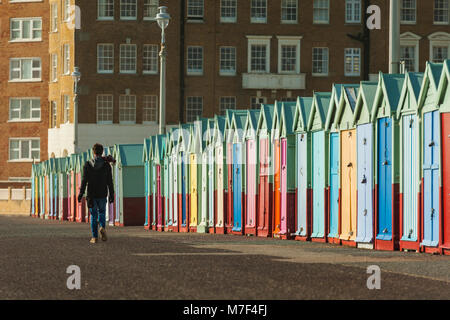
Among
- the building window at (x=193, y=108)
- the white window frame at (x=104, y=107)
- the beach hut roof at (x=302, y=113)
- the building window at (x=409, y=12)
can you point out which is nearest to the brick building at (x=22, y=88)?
the white window frame at (x=104, y=107)

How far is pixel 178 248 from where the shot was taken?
59.9 feet

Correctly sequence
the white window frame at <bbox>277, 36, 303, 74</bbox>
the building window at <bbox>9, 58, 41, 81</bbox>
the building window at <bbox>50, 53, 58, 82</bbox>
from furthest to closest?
the building window at <bbox>9, 58, 41, 81</bbox>, the building window at <bbox>50, 53, 58, 82</bbox>, the white window frame at <bbox>277, 36, 303, 74</bbox>

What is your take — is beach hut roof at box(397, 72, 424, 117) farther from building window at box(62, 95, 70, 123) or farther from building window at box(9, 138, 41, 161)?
building window at box(9, 138, 41, 161)

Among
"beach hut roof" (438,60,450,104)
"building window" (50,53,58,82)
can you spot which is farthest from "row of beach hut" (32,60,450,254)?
"building window" (50,53,58,82)

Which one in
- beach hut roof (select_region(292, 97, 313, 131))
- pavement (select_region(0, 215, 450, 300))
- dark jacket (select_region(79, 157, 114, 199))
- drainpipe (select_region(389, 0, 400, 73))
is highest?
drainpipe (select_region(389, 0, 400, 73))

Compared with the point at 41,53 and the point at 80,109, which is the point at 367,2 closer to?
the point at 80,109

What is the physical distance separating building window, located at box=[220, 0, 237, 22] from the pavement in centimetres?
5359

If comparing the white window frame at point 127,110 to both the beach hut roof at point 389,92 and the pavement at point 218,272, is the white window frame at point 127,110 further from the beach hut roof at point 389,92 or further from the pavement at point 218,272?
the beach hut roof at point 389,92

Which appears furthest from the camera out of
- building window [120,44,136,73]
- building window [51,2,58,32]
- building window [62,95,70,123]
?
building window [51,2,58,32]

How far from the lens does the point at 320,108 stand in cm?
2211

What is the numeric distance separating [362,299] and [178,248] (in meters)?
9.11

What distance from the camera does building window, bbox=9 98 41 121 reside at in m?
87.2

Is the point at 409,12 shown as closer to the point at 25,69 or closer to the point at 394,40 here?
the point at 25,69

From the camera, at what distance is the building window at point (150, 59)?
71250mm
